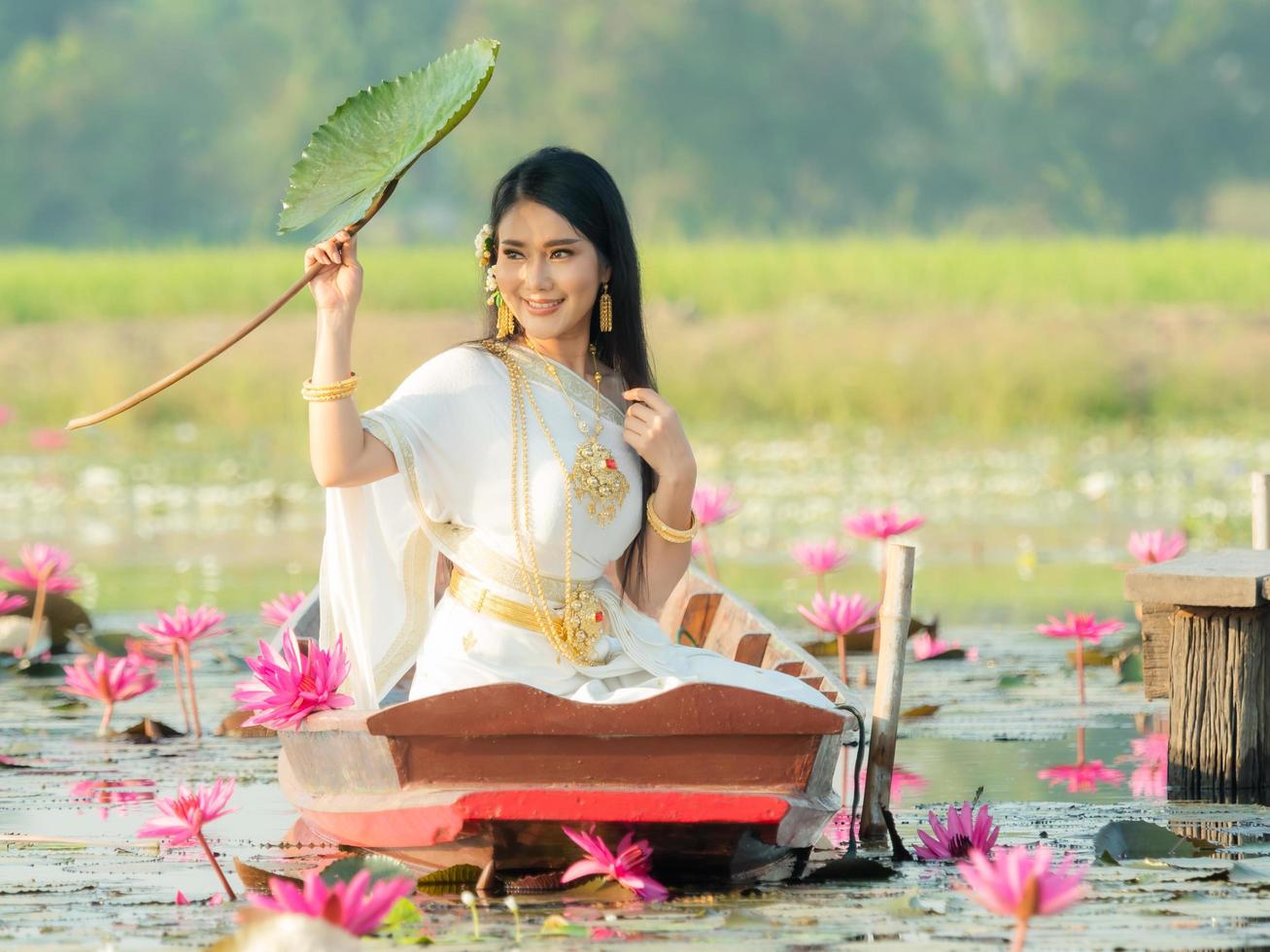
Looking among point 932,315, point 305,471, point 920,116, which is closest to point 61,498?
point 305,471

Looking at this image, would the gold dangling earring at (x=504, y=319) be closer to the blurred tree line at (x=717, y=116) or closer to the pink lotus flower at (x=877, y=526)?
the pink lotus flower at (x=877, y=526)

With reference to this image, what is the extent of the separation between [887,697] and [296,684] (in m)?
1.19

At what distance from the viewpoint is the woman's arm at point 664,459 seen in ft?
14.5

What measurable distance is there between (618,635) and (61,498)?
10061 mm

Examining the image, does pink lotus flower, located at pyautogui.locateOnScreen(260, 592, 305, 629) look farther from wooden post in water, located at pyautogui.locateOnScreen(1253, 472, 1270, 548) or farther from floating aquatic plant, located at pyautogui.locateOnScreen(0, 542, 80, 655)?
wooden post in water, located at pyautogui.locateOnScreen(1253, 472, 1270, 548)

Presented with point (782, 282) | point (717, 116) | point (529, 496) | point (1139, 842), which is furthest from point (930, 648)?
point (717, 116)

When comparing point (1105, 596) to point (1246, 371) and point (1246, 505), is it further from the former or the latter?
point (1246, 371)

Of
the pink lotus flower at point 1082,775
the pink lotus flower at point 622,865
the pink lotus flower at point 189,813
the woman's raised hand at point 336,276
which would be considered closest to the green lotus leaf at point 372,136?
the woman's raised hand at point 336,276

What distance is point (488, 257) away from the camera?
4523 millimetres

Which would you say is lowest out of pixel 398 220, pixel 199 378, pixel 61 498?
pixel 61 498

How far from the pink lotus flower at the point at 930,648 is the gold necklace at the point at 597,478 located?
2840 mm

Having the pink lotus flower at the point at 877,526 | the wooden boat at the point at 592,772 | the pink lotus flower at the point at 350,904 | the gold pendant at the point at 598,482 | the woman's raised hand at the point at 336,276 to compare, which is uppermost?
the woman's raised hand at the point at 336,276

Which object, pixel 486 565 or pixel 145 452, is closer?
pixel 486 565

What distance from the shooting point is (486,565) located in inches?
173
